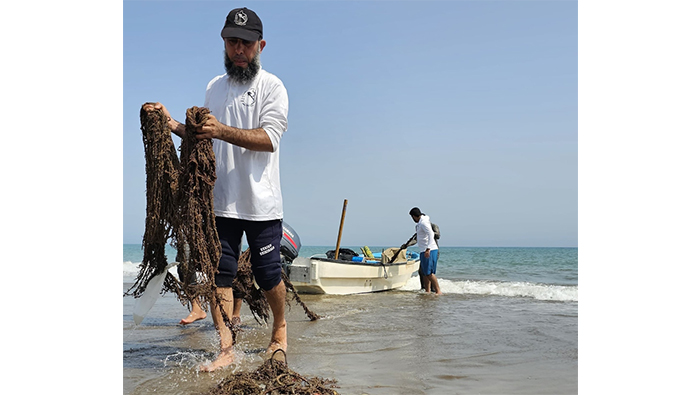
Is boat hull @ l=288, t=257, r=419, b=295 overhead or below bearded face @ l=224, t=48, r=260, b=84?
below

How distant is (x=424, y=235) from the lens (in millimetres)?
12852

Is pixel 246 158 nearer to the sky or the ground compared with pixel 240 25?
nearer to the ground

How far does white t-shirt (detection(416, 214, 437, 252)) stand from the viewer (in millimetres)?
12797

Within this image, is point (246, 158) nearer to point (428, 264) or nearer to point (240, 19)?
point (240, 19)

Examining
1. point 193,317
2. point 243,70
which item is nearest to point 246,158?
point 243,70

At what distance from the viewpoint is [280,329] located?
4113 millimetres

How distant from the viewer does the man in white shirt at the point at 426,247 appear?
500 inches

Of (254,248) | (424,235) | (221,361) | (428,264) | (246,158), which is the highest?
(246,158)

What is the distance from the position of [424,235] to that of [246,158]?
966cm

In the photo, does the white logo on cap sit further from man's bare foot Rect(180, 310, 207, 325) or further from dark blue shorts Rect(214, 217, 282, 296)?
man's bare foot Rect(180, 310, 207, 325)

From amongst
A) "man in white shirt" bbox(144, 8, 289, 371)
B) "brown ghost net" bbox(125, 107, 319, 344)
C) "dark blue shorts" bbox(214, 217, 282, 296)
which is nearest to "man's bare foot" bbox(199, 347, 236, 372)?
"man in white shirt" bbox(144, 8, 289, 371)

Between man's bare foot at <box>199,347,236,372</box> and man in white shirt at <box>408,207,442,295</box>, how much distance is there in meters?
9.24
